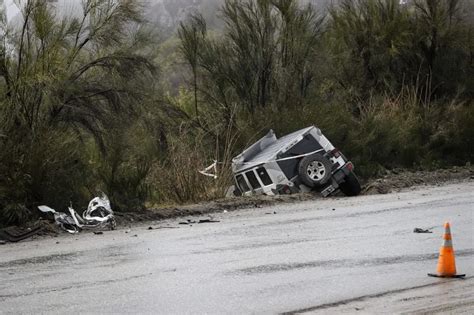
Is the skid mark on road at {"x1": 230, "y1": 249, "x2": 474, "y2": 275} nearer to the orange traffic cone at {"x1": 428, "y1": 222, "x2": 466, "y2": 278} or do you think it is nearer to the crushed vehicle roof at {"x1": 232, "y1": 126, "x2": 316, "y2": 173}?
the orange traffic cone at {"x1": 428, "y1": 222, "x2": 466, "y2": 278}

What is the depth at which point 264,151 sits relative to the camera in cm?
2469

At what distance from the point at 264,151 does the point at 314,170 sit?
1666 millimetres

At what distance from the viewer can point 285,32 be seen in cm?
3431

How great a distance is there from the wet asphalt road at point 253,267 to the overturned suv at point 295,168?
542 cm

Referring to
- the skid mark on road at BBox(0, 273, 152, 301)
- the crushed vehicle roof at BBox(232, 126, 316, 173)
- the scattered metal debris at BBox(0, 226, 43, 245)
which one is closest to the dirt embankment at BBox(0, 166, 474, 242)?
the scattered metal debris at BBox(0, 226, 43, 245)

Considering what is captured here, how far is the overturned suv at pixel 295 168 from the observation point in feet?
76.8

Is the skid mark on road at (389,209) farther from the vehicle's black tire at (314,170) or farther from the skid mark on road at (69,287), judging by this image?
the skid mark on road at (69,287)

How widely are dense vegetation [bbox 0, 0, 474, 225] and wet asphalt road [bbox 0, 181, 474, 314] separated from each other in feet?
11.0

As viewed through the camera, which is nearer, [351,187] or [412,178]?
[351,187]

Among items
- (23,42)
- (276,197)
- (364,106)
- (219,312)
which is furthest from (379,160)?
(219,312)

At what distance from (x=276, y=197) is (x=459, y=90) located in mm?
15329

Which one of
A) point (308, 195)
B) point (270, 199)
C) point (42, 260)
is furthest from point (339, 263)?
point (308, 195)

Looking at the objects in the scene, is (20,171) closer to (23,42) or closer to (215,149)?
(23,42)

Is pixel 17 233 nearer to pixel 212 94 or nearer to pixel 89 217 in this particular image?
pixel 89 217
